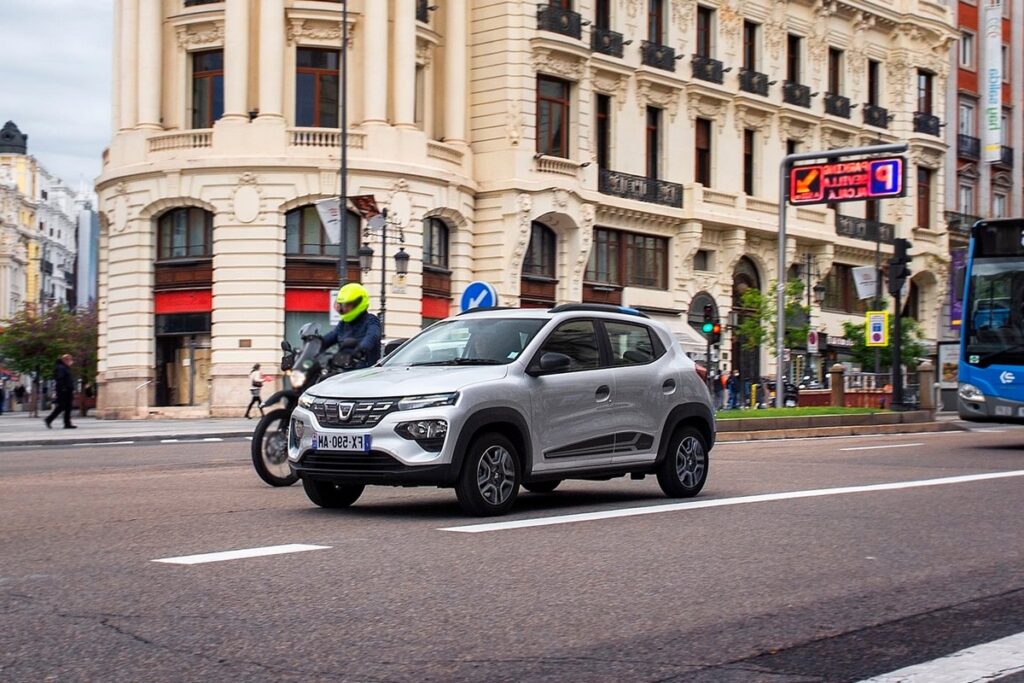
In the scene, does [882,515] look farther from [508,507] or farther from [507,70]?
[507,70]

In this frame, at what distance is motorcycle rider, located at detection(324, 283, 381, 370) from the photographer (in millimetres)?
13258

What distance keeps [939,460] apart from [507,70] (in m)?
29.1

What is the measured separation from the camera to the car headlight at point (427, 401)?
10.2 meters

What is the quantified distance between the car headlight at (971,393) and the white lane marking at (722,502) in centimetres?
730

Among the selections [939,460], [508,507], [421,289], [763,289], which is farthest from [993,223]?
[763,289]

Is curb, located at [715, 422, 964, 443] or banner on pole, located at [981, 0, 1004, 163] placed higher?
banner on pole, located at [981, 0, 1004, 163]

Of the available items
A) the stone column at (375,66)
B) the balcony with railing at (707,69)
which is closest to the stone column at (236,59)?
the stone column at (375,66)

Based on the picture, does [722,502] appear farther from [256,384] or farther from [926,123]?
[926,123]

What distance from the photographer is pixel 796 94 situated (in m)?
56.7

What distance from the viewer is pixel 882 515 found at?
36.4ft

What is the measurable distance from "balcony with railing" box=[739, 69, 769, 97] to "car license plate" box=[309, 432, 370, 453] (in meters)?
45.6

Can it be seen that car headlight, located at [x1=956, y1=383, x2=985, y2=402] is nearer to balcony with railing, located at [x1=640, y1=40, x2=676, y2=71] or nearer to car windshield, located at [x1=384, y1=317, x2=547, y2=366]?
car windshield, located at [x1=384, y1=317, x2=547, y2=366]

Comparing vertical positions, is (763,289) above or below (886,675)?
above

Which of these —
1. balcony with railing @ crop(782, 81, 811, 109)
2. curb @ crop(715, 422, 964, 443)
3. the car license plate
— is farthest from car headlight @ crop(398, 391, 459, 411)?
balcony with railing @ crop(782, 81, 811, 109)
